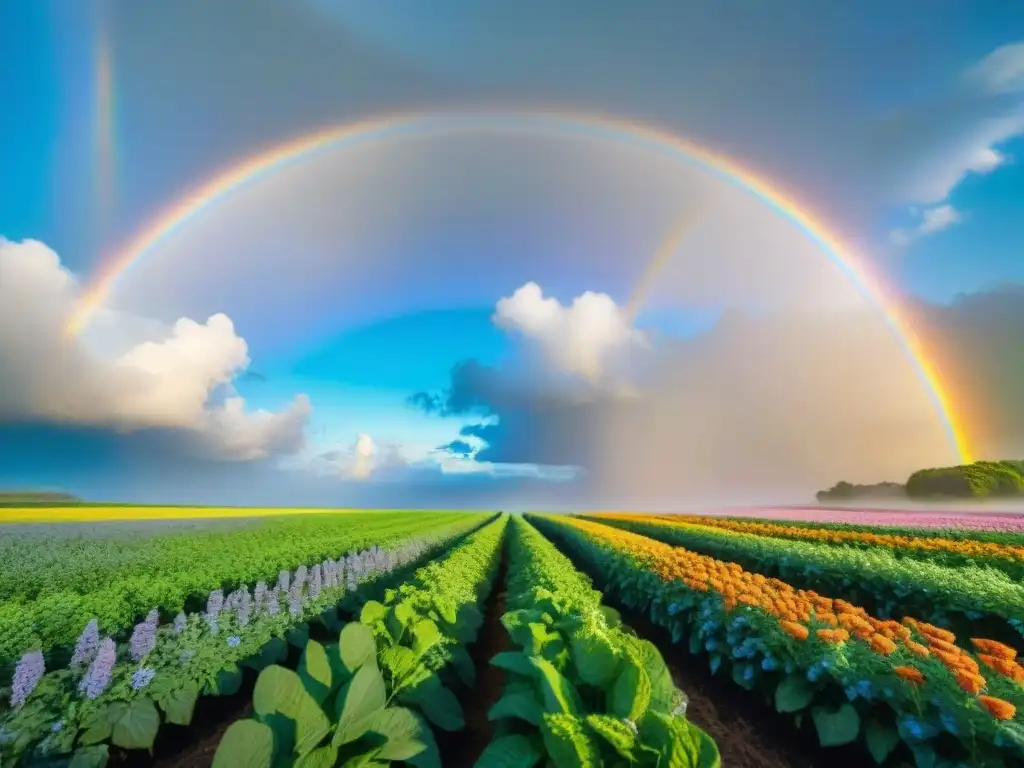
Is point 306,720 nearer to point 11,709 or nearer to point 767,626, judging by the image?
point 11,709

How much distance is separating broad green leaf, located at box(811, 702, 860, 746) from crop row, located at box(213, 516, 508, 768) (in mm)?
2733

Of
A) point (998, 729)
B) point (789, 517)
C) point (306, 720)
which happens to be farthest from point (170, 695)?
point (789, 517)

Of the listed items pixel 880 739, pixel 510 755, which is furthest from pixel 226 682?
pixel 880 739

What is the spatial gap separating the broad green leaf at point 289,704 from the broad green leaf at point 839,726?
3586 mm

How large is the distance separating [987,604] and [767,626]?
3884 mm

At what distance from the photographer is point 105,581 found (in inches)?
333

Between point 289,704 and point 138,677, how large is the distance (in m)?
2.44

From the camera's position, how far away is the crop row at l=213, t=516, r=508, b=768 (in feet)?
6.99

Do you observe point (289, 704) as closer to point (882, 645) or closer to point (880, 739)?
point (880, 739)

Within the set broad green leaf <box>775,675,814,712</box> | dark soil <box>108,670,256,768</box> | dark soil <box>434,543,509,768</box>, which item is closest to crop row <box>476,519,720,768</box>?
dark soil <box>434,543,509,768</box>

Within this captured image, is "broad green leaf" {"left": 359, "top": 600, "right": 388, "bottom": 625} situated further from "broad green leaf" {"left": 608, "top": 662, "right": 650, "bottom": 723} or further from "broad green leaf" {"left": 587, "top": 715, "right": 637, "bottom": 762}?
"broad green leaf" {"left": 587, "top": 715, "right": 637, "bottom": 762}

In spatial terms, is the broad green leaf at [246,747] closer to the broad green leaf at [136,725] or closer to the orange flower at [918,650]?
the broad green leaf at [136,725]

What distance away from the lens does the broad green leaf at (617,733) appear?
2.11m

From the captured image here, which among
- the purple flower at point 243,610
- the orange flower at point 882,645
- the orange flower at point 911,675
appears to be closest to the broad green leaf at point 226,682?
the purple flower at point 243,610
